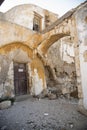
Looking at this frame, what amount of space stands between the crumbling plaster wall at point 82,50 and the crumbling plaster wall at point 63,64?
15.2 ft

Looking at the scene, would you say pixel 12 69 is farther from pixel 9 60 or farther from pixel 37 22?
pixel 37 22

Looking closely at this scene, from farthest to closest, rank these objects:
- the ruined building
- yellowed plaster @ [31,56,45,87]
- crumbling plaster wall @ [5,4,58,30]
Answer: crumbling plaster wall @ [5,4,58,30] → yellowed plaster @ [31,56,45,87] → the ruined building

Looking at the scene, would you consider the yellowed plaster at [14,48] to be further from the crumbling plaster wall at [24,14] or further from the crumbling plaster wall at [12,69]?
the crumbling plaster wall at [24,14]

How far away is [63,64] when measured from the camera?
1128cm

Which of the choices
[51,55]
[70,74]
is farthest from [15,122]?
[70,74]

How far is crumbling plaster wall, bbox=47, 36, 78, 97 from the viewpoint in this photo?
9984 mm

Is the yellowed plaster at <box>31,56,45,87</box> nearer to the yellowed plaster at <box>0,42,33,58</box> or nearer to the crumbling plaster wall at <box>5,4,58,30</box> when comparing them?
the yellowed plaster at <box>0,42,33,58</box>

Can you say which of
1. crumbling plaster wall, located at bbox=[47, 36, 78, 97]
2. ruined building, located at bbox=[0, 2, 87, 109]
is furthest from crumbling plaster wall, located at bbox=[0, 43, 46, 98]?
crumbling plaster wall, located at bbox=[47, 36, 78, 97]

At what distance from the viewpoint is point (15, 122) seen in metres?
3.75

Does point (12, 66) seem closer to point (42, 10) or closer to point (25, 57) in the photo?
point (25, 57)

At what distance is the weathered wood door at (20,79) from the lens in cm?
721

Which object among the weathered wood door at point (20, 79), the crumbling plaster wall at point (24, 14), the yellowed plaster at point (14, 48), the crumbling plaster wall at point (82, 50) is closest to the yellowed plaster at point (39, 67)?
the yellowed plaster at point (14, 48)

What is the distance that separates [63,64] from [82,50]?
6.62m

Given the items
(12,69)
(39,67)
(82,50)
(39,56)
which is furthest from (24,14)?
(82,50)
